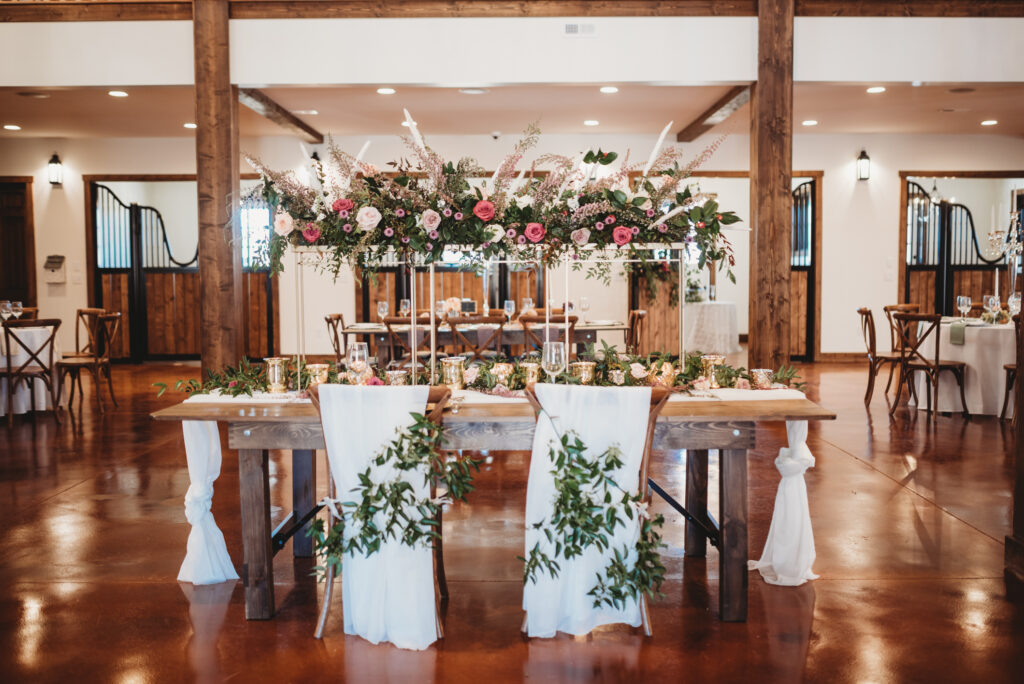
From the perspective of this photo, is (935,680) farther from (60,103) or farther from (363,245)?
(60,103)

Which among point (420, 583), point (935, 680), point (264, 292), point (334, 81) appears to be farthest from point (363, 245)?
point (264, 292)

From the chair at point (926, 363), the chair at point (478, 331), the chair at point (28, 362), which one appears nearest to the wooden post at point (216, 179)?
the chair at point (28, 362)

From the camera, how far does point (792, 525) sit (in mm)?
3244

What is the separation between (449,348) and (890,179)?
6.06 metres

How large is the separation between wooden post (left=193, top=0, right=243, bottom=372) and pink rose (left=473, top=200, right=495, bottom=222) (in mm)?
4067

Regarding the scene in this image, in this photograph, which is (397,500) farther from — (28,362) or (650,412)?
(28,362)

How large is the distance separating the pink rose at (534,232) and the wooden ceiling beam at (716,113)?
175 inches

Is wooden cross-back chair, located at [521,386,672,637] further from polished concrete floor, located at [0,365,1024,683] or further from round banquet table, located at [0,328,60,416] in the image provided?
round banquet table, located at [0,328,60,416]

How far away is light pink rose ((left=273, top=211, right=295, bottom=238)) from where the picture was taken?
306 centimetres

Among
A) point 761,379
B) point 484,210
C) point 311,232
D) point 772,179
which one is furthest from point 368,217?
point 772,179

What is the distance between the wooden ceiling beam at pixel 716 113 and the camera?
7.51 metres

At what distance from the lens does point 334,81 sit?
671cm

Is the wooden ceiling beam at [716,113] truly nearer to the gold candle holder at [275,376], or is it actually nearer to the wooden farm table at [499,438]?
the wooden farm table at [499,438]

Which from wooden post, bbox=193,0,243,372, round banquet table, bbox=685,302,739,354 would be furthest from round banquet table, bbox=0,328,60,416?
round banquet table, bbox=685,302,739,354
